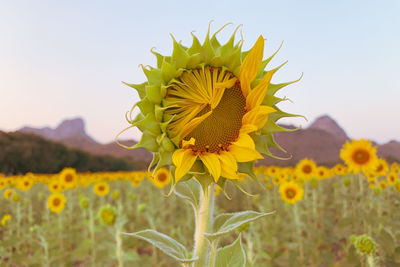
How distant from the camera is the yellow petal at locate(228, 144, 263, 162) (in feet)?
3.28

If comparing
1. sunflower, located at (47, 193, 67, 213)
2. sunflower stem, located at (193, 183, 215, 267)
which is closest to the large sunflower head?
sunflower stem, located at (193, 183, 215, 267)

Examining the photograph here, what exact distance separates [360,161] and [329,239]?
1881mm

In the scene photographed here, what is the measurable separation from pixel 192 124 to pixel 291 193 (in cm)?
497

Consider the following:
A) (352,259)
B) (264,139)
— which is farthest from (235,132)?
(352,259)

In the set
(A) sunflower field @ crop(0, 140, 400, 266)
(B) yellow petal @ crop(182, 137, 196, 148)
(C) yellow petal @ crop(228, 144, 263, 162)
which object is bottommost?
Answer: (A) sunflower field @ crop(0, 140, 400, 266)

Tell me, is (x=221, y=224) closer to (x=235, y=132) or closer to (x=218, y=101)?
(x=235, y=132)

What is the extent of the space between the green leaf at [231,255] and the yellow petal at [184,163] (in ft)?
1.34

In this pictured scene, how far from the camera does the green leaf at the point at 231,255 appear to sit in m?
1.19

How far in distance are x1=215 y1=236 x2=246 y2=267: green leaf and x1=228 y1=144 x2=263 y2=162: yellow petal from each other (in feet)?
1.24

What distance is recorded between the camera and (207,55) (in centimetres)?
107

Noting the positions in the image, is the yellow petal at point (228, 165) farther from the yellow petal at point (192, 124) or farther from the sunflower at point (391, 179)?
the sunflower at point (391, 179)

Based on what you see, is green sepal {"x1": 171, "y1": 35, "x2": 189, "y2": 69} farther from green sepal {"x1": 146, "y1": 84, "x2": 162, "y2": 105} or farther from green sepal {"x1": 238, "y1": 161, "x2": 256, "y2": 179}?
green sepal {"x1": 238, "y1": 161, "x2": 256, "y2": 179}

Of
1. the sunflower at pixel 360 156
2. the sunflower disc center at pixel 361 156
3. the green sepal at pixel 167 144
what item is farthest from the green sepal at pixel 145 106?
the sunflower disc center at pixel 361 156

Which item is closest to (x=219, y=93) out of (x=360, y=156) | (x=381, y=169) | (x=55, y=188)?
(x=360, y=156)
